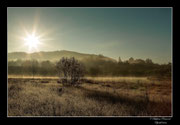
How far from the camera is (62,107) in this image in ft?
23.9

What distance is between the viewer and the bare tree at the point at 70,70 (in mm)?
13094

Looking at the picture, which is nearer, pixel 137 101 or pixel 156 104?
pixel 156 104

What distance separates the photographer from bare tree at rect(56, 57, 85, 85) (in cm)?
1309

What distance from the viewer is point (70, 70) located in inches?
524
